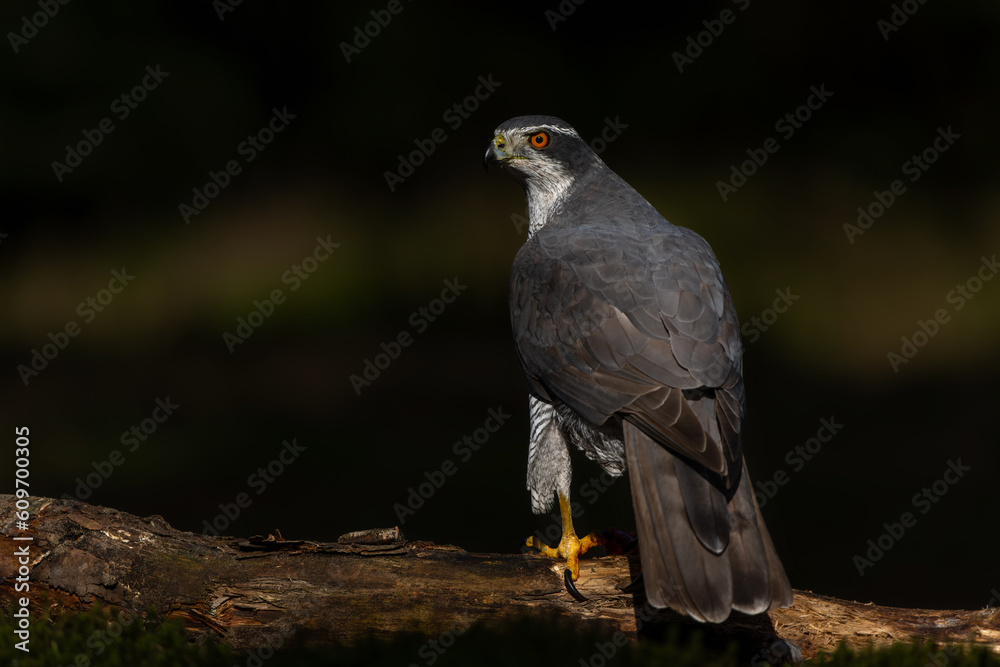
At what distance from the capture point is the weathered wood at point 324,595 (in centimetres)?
301

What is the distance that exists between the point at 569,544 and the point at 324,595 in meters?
0.92

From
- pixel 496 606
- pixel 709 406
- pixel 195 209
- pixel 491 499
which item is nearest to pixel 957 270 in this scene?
pixel 491 499

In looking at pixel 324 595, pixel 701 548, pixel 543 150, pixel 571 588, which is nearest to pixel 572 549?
pixel 571 588

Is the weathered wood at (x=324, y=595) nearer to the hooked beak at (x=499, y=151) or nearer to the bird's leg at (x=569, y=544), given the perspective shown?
the bird's leg at (x=569, y=544)

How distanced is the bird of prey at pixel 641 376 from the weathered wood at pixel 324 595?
25 centimetres

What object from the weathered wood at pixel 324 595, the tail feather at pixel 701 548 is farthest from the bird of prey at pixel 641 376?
the weathered wood at pixel 324 595

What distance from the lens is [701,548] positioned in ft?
8.76

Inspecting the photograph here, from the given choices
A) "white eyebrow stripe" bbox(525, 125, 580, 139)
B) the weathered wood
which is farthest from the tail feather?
"white eyebrow stripe" bbox(525, 125, 580, 139)

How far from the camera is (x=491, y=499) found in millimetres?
6355

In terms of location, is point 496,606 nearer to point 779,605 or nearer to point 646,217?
point 779,605

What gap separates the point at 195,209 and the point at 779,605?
7.88 meters

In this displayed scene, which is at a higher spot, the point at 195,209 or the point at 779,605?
the point at 779,605

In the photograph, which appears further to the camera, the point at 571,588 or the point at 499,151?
Result: the point at 499,151

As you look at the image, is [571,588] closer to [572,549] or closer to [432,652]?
[572,549]
